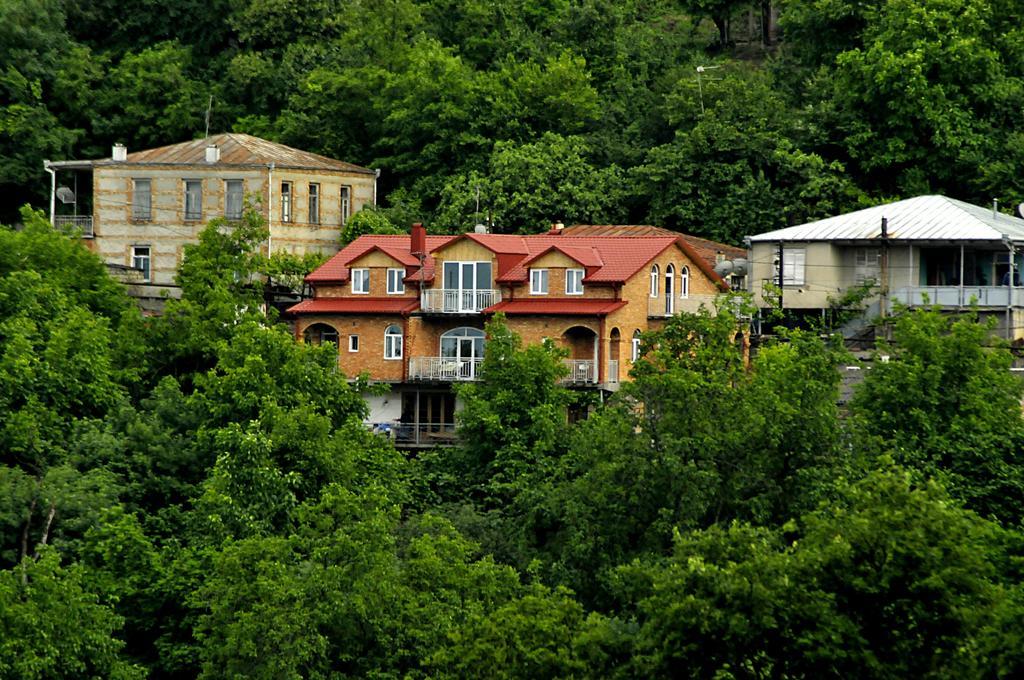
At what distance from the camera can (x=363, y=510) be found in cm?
5259

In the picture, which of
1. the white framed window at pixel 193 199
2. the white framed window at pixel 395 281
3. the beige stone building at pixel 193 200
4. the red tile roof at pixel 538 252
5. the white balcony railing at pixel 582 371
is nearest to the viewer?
the white balcony railing at pixel 582 371

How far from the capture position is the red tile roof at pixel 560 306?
63000 millimetres

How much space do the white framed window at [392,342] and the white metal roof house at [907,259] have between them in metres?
10.4

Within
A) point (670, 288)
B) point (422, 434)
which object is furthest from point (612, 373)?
point (422, 434)

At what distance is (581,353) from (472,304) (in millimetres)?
3576

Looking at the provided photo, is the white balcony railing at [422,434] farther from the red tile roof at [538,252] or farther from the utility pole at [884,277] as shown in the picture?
the utility pole at [884,277]

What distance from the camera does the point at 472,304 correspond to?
65.0m

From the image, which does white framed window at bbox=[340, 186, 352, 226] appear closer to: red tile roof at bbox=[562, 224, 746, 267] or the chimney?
red tile roof at bbox=[562, 224, 746, 267]

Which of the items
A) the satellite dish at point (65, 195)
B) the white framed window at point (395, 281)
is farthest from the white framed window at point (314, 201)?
the white framed window at point (395, 281)

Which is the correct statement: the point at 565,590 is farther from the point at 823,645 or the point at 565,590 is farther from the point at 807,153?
the point at 807,153

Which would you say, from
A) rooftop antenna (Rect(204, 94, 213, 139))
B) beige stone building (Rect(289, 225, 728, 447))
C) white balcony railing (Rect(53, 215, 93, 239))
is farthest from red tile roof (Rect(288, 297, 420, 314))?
rooftop antenna (Rect(204, 94, 213, 139))

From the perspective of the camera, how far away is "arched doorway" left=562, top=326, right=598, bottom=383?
6281 cm

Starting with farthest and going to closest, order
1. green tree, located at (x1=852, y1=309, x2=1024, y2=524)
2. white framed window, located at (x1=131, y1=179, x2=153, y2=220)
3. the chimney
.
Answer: white framed window, located at (x1=131, y1=179, x2=153, y2=220) < the chimney < green tree, located at (x1=852, y1=309, x2=1024, y2=524)

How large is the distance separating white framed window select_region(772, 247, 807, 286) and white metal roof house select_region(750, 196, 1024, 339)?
0.10 feet
